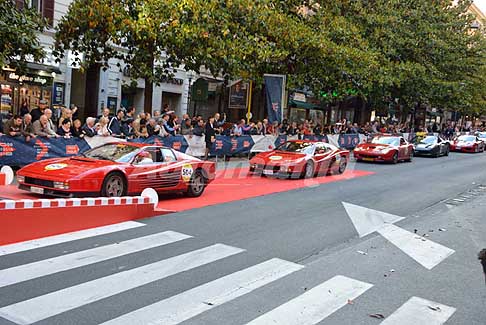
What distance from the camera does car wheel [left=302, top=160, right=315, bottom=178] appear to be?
16.3 metres

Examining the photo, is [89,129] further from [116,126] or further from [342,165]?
[342,165]

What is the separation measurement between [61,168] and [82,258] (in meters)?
3.74

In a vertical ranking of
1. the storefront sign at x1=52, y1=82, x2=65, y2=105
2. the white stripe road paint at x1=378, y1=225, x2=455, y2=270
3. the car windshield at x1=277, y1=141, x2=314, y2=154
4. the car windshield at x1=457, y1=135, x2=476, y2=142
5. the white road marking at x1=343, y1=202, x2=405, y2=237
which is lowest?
the white stripe road paint at x1=378, y1=225, x2=455, y2=270

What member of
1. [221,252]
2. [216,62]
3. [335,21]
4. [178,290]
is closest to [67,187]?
[221,252]

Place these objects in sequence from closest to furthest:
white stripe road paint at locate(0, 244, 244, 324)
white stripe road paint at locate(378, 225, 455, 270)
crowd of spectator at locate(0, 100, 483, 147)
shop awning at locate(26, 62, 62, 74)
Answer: white stripe road paint at locate(0, 244, 244, 324) → white stripe road paint at locate(378, 225, 455, 270) → crowd of spectator at locate(0, 100, 483, 147) → shop awning at locate(26, 62, 62, 74)

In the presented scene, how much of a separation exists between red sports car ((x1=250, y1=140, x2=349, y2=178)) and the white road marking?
3912 mm

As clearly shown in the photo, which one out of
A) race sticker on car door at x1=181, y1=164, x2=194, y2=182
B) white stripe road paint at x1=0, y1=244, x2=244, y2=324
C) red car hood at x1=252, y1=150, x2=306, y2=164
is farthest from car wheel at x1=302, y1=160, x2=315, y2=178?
white stripe road paint at x1=0, y1=244, x2=244, y2=324

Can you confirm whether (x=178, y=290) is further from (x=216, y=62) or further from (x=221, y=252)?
(x=216, y=62)

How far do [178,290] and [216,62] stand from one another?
1302cm

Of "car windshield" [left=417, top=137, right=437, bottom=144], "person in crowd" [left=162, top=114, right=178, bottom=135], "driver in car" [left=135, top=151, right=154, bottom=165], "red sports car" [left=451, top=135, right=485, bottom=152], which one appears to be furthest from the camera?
"red sports car" [left=451, top=135, right=485, bottom=152]

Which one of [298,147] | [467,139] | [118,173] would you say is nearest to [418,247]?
[118,173]

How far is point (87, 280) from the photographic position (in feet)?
19.8

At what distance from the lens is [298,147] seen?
17.1m

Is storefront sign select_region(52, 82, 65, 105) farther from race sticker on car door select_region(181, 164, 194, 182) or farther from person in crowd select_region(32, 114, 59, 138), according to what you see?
race sticker on car door select_region(181, 164, 194, 182)
